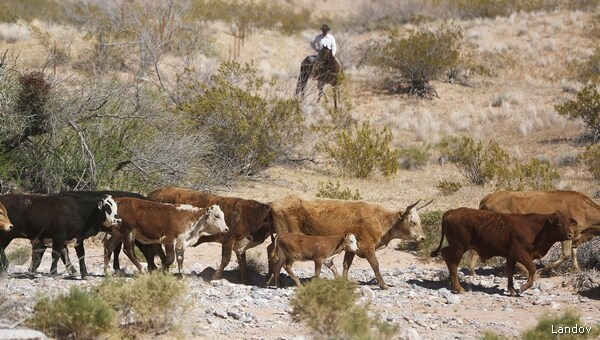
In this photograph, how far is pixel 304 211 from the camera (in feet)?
49.6

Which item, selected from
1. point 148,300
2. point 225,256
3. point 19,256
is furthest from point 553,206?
point 19,256

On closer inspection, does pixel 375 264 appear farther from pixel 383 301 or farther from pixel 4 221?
pixel 4 221

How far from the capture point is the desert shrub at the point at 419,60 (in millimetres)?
37156

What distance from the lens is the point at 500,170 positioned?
23.3 m

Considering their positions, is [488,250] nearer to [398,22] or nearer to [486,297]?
[486,297]

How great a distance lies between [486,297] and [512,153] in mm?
15345

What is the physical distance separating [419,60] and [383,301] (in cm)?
2399

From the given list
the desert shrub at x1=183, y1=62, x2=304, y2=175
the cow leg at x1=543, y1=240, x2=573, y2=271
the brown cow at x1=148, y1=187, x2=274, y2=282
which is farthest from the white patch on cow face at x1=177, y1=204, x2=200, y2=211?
the desert shrub at x1=183, y1=62, x2=304, y2=175

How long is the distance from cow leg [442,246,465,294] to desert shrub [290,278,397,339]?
11.0ft

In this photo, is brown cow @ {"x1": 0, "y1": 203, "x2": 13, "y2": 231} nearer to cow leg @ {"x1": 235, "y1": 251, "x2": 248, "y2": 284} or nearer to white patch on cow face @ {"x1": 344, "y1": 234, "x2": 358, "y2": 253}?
cow leg @ {"x1": 235, "y1": 251, "x2": 248, "y2": 284}

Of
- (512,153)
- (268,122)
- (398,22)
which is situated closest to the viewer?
(268,122)

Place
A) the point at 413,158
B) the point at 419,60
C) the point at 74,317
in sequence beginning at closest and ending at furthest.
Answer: the point at 74,317, the point at 413,158, the point at 419,60

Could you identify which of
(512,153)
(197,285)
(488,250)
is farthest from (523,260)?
(512,153)

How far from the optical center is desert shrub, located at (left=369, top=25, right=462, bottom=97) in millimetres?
37156
